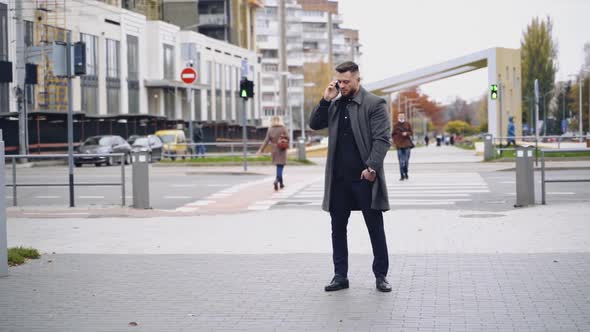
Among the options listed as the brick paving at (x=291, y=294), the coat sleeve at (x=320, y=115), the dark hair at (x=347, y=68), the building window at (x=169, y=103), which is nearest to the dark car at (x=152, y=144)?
the building window at (x=169, y=103)

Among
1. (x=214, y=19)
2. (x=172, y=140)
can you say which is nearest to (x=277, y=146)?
(x=172, y=140)

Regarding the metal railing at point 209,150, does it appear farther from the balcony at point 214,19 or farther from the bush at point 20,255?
the balcony at point 214,19

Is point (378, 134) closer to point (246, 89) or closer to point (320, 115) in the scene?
point (320, 115)

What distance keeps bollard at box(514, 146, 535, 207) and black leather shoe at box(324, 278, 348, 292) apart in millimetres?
8669

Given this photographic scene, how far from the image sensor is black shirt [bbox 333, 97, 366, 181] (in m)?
7.97

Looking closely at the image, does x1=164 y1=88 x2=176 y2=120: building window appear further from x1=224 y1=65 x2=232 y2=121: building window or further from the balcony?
the balcony

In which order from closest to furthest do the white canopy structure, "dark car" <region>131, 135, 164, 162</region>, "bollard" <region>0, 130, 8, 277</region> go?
"bollard" <region>0, 130, 8, 277</region>
the white canopy structure
"dark car" <region>131, 135, 164, 162</region>

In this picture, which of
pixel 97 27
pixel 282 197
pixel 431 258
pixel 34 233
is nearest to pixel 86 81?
pixel 97 27

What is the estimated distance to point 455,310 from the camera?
23.0ft

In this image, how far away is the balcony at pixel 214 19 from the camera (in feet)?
337

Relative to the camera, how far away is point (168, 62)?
77562 mm

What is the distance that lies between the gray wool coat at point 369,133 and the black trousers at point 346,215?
8cm

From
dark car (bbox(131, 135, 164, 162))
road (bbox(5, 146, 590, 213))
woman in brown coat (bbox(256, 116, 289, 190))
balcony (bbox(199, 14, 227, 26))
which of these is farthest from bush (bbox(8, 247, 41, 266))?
balcony (bbox(199, 14, 227, 26))

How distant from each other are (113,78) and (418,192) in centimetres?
4885
